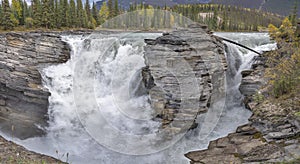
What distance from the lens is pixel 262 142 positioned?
340 inches

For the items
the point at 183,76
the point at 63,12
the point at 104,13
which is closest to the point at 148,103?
the point at 183,76

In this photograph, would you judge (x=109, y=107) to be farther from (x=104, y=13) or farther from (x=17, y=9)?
(x=104, y=13)

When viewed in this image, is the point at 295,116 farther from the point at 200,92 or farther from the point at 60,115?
the point at 60,115

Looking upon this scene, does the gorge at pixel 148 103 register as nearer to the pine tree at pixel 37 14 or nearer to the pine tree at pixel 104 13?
the pine tree at pixel 37 14

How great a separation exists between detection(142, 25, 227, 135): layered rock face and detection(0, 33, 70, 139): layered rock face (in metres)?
→ 7.63

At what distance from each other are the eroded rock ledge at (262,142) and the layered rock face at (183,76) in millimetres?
2175

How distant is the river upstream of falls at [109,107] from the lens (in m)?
11.8

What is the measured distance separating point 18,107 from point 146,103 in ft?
28.6

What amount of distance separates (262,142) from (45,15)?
45889 mm

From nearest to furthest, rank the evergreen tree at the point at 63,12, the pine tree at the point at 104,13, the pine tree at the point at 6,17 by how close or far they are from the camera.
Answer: the pine tree at the point at 6,17, the evergreen tree at the point at 63,12, the pine tree at the point at 104,13

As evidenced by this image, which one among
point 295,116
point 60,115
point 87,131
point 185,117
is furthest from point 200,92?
point 60,115

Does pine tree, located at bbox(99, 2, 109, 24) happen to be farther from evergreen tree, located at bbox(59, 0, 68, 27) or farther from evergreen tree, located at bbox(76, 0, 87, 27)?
evergreen tree, located at bbox(59, 0, 68, 27)

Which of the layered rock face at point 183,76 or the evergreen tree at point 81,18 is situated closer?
the layered rock face at point 183,76

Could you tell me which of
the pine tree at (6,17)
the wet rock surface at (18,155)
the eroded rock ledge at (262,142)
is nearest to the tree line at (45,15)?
the pine tree at (6,17)
